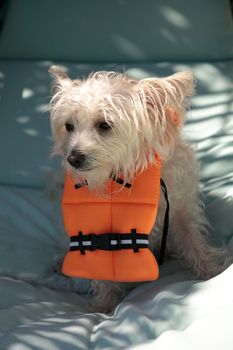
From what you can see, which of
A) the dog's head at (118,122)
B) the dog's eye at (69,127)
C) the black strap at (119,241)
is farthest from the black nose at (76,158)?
the black strap at (119,241)

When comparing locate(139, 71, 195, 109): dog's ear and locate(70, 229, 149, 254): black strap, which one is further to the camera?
locate(70, 229, 149, 254): black strap

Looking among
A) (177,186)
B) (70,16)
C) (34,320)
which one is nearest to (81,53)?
(70,16)

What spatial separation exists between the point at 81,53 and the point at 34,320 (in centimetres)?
137

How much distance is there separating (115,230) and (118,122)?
0.34 meters

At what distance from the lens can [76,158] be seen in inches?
58.1

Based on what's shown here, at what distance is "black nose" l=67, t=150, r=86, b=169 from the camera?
1479 millimetres

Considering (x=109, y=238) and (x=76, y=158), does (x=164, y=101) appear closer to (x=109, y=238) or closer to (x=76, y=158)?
(x=76, y=158)

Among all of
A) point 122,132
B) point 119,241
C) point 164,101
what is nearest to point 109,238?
point 119,241

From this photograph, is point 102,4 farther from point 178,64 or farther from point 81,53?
point 178,64

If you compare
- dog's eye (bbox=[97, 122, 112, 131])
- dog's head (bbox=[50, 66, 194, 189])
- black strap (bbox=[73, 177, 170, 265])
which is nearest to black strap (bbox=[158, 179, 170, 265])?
black strap (bbox=[73, 177, 170, 265])

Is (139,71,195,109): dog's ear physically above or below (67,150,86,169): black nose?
above

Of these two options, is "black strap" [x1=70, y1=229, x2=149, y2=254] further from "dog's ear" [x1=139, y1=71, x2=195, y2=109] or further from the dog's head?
"dog's ear" [x1=139, y1=71, x2=195, y2=109]

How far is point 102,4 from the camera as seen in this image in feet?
7.82

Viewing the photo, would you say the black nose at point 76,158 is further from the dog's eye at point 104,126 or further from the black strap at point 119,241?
the black strap at point 119,241
